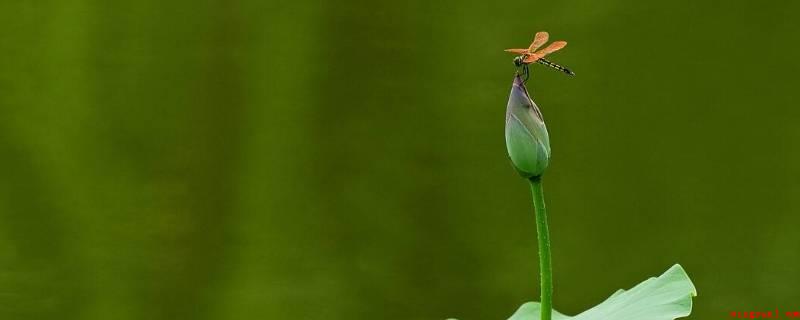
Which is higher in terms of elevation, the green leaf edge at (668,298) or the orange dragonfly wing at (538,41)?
the orange dragonfly wing at (538,41)

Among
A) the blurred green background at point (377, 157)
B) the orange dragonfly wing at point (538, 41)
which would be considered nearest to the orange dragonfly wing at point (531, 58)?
the orange dragonfly wing at point (538, 41)

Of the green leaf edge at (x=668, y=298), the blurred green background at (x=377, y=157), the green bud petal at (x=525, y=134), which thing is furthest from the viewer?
the blurred green background at (x=377, y=157)

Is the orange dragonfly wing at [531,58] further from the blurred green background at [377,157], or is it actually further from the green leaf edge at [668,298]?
the blurred green background at [377,157]

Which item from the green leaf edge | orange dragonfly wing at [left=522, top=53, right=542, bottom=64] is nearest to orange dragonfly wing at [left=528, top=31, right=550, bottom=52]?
orange dragonfly wing at [left=522, top=53, right=542, bottom=64]

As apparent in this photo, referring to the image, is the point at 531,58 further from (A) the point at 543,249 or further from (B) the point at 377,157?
(B) the point at 377,157

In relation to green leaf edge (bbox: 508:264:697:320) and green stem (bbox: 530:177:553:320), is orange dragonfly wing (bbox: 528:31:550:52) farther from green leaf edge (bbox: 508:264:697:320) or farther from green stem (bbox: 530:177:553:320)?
green leaf edge (bbox: 508:264:697:320)

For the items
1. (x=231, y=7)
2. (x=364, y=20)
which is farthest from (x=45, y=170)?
(x=364, y=20)
